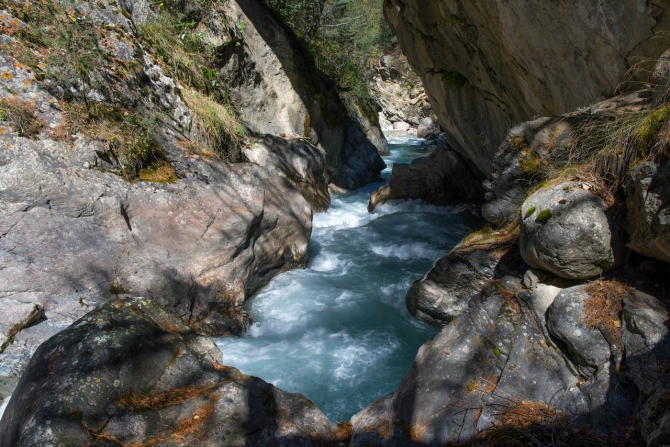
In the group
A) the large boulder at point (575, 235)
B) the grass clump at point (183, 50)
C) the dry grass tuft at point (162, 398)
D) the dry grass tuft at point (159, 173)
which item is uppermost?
the grass clump at point (183, 50)

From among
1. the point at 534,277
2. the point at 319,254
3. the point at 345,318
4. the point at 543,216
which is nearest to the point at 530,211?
the point at 543,216

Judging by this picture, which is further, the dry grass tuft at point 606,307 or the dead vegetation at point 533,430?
the dry grass tuft at point 606,307

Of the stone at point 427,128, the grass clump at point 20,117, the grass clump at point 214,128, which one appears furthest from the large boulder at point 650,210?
the stone at point 427,128

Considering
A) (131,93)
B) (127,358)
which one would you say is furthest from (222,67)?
(127,358)

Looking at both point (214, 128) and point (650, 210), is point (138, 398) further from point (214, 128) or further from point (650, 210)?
point (214, 128)

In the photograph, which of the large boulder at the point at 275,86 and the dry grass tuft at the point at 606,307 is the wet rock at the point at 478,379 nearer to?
the dry grass tuft at the point at 606,307

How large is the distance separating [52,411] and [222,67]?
27.5 feet

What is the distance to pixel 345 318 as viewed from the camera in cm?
592

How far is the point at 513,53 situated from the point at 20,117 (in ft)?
20.1

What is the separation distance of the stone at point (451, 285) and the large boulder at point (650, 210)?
5.41 feet

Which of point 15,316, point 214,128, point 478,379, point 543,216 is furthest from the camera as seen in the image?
point 214,128

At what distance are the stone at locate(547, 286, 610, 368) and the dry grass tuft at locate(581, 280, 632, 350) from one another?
0.04 meters

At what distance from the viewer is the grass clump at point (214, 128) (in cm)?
718

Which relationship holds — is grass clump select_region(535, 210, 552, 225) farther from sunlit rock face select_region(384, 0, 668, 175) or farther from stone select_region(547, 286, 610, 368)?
sunlit rock face select_region(384, 0, 668, 175)
